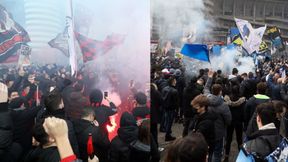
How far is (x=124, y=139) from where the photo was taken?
3348 millimetres

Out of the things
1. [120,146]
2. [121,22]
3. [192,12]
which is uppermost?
[192,12]

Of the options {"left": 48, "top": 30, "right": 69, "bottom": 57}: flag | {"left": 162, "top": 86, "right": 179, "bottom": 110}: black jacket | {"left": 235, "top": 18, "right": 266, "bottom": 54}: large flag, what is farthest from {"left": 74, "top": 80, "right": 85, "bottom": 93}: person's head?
{"left": 235, "top": 18, "right": 266, "bottom": 54}: large flag

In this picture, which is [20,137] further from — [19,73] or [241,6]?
[241,6]

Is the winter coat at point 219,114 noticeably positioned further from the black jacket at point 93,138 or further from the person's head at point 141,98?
the person's head at point 141,98

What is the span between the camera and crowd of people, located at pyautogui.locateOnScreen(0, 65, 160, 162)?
3.14 metres

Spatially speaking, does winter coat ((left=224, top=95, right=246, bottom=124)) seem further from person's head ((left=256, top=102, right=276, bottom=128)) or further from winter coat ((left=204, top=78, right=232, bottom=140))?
person's head ((left=256, top=102, right=276, bottom=128))

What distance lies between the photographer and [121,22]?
118 inches

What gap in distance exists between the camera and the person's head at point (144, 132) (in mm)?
3216

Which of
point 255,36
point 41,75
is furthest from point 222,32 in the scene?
point 41,75

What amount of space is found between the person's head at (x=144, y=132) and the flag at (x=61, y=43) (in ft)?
3.06

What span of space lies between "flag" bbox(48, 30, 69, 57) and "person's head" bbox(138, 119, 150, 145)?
933 mm

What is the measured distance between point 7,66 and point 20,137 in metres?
0.66

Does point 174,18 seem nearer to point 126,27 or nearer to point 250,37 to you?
point 250,37

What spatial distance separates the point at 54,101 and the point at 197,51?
19.1 feet
